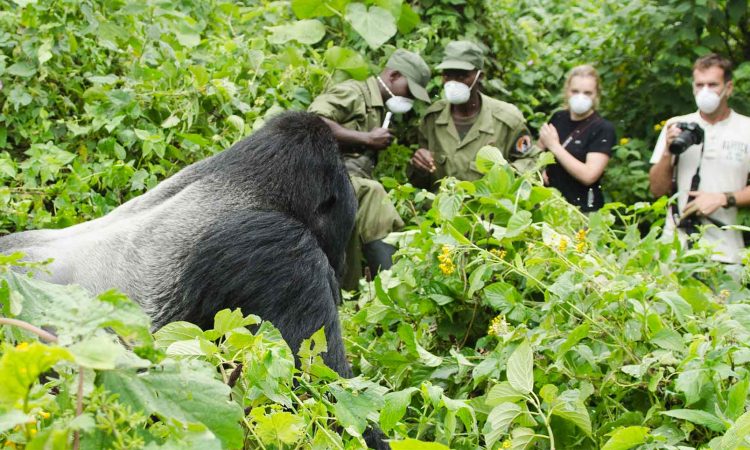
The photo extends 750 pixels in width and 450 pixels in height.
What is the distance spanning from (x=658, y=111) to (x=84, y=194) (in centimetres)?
395

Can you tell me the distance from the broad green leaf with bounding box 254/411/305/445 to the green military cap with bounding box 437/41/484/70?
362 centimetres

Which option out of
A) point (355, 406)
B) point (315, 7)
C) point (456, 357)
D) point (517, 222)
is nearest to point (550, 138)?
point (315, 7)

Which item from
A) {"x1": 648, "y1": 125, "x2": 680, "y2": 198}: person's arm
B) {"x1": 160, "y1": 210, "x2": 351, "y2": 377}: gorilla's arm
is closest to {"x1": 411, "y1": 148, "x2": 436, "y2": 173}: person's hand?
→ {"x1": 648, "y1": 125, "x2": 680, "y2": 198}: person's arm

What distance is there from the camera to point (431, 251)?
2.44 metres

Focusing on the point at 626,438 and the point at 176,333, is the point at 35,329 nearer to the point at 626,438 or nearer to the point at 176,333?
the point at 176,333

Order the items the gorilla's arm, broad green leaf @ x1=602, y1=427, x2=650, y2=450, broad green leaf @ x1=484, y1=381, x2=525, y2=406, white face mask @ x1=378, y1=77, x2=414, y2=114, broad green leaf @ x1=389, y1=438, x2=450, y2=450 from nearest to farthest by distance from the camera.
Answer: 1. broad green leaf @ x1=389, y1=438, x2=450, y2=450
2. broad green leaf @ x1=602, y1=427, x2=650, y2=450
3. broad green leaf @ x1=484, y1=381, x2=525, y2=406
4. the gorilla's arm
5. white face mask @ x1=378, y1=77, x2=414, y2=114

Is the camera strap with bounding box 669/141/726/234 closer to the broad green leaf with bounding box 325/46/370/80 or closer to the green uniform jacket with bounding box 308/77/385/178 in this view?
the green uniform jacket with bounding box 308/77/385/178

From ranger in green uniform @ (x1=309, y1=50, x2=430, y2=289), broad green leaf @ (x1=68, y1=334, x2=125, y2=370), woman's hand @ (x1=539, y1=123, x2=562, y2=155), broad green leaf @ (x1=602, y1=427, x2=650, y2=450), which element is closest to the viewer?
broad green leaf @ (x1=68, y1=334, x2=125, y2=370)

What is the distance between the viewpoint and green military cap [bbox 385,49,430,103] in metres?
4.60

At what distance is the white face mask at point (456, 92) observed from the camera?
4723mm

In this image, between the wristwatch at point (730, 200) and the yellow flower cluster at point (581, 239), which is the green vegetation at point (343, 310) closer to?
the yellow flower cluster at point (581, 239)

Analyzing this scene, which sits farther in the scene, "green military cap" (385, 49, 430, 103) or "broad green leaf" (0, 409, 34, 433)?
"green military cap" (385, 49, 430, 103)

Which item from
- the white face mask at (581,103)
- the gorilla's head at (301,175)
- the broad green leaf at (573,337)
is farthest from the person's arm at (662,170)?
the broad green leaf at (573,337)

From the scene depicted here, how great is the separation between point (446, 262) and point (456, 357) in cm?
25
